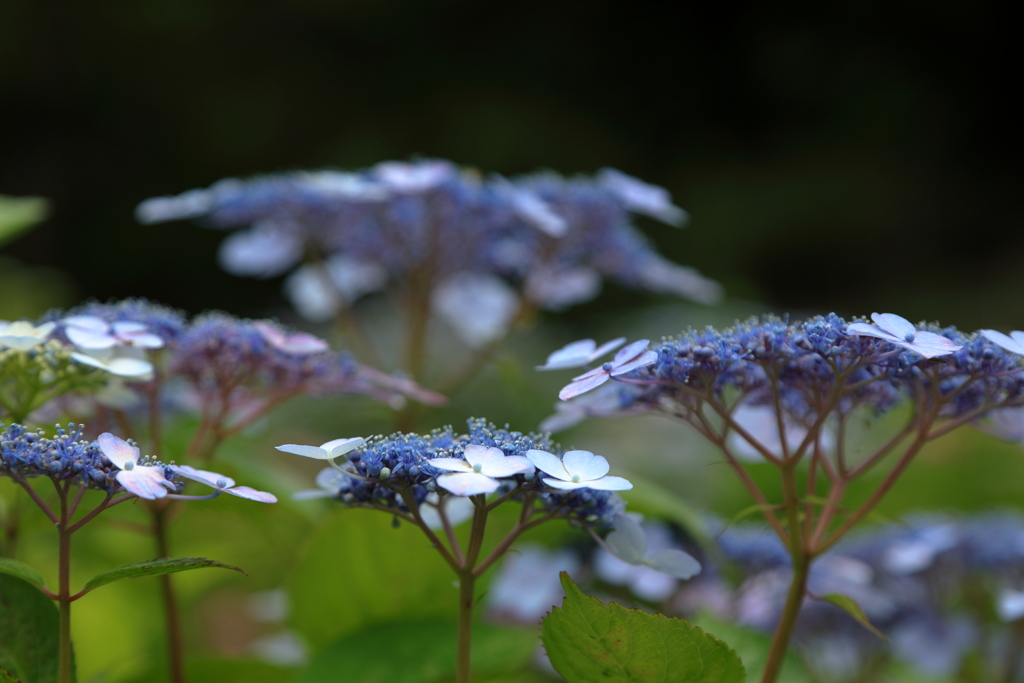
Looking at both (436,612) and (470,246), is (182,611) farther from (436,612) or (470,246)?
(470,246)

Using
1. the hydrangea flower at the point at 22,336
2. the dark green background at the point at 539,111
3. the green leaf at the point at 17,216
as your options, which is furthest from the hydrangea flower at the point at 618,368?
the dark green background at the point at 539,111

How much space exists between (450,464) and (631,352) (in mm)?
138

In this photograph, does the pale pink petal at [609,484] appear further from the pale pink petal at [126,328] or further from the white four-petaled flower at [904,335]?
the pale pink petal at [126,328]

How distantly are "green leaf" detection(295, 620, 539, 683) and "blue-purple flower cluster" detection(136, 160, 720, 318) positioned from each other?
338mm

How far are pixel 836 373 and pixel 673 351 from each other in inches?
3.5

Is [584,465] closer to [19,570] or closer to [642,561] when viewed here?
[642,561]

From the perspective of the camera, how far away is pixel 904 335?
459 millimetres

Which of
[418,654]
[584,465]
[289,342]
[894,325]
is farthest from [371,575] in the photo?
[894,325]

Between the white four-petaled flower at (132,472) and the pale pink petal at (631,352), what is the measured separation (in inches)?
9.7

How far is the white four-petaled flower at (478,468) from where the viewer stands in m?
0.39

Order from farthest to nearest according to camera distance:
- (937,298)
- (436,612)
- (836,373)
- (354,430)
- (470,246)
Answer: (937,298)
(354,430)
(470,246)
(436,612)
(836,373)

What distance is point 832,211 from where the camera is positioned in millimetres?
4934

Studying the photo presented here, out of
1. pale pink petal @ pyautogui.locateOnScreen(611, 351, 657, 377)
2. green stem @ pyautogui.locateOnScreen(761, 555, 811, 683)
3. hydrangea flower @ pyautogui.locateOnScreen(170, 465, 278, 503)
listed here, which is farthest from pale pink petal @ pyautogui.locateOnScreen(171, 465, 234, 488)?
green stem @ pyautogui.locateOnScreen(761, 555, 811, 683)

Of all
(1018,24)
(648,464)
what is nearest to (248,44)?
(648,464)
